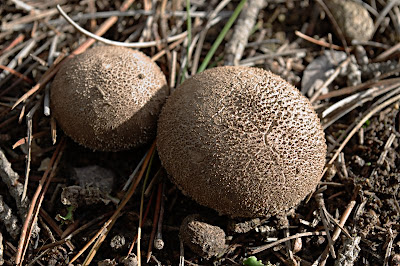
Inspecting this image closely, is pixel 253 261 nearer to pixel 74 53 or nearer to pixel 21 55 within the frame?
pixel 74 53

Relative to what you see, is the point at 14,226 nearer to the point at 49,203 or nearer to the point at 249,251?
the point at 49,203

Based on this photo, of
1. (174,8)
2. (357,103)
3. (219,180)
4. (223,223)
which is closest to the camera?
(219,180)

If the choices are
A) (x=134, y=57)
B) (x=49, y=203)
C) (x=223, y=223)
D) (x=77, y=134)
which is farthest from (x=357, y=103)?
(x=49, y=203)

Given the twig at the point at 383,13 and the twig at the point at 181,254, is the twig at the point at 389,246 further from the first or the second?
the twig at the point at 383,13

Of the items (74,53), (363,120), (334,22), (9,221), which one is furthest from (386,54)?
(9,221)

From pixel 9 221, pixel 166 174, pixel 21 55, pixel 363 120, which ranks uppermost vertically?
pixel 21 55
